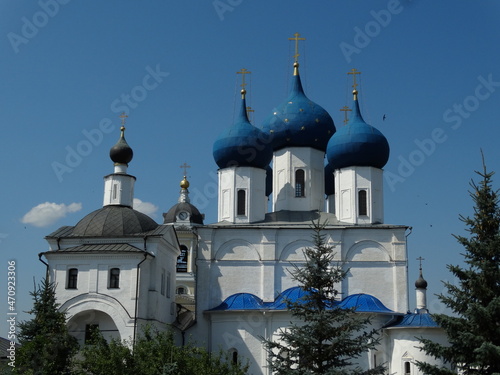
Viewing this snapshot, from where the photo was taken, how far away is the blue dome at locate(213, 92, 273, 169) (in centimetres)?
2898

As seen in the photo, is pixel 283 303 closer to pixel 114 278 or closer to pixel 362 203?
pixel 362 203

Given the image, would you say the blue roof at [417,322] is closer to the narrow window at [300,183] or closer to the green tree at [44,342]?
the narrow window at [300,183]

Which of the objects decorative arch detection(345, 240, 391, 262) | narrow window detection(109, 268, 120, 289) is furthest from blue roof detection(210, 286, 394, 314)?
narrow window detection(109, 268, 120, 289)

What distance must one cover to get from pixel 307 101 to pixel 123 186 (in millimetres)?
9408

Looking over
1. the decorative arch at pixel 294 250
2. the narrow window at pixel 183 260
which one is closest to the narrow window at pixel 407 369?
the decorative arch at pixel 294 250

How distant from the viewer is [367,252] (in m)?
27.4

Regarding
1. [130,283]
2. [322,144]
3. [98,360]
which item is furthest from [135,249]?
[322,144]

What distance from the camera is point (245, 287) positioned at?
27.4 metres

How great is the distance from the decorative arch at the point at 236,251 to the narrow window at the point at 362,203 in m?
4.46

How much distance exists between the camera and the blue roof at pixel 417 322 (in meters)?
24.9

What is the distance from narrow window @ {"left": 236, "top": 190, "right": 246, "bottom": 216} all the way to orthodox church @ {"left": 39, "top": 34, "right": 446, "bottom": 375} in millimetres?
43

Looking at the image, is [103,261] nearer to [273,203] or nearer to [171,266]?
[171,266]

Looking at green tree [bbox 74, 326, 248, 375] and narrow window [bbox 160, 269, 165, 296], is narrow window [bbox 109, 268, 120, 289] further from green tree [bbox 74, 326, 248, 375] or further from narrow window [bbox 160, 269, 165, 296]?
green tree [bbox 74, 326, 248, 375]

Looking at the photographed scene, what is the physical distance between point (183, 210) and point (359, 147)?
53.9ft
